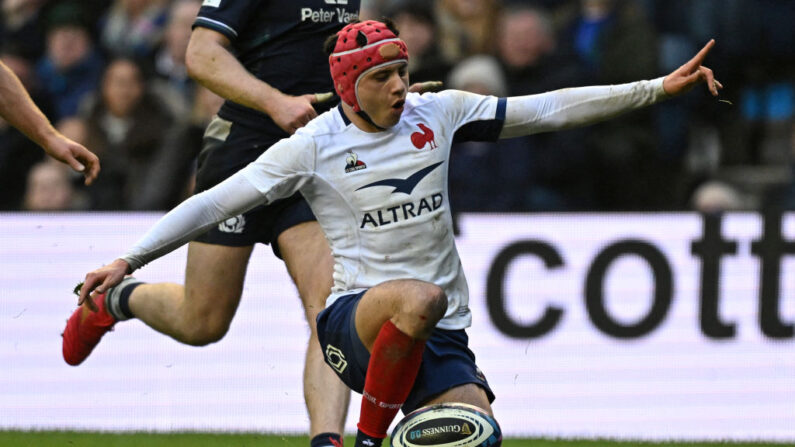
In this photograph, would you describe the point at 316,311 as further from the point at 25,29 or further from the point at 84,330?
the point at 25,29

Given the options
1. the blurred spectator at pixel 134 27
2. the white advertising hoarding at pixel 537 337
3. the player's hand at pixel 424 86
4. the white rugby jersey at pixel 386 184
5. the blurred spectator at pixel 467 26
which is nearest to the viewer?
the white rugby jersey at pixel 386 184

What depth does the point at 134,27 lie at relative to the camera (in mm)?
10188

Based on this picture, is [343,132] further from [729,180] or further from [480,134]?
[729,180]

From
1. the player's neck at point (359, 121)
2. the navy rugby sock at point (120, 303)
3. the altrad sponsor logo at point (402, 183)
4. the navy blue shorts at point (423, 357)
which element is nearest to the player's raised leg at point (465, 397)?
the navy blue shorts at point (423, 357)

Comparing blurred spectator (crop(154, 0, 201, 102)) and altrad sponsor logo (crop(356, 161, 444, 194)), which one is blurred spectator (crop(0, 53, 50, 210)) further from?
altrad sponsor logo (crop(356, 161, 444, 194))

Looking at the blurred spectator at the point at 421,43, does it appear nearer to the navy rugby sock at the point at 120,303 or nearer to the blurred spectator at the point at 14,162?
the blurred spectator at the point at 14,162

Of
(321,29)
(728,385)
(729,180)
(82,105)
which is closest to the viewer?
(321,29)

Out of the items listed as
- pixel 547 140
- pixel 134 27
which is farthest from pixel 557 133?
pixel 134 27

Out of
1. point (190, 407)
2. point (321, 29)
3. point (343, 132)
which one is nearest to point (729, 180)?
point (190, 407)

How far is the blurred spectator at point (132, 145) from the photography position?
373 inches

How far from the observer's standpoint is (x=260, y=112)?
537cm

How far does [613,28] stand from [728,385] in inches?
113

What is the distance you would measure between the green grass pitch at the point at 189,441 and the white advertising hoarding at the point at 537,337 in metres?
0.33

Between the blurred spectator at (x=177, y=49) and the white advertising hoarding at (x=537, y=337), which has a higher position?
the blurred spectator at (x=177, y=49)
